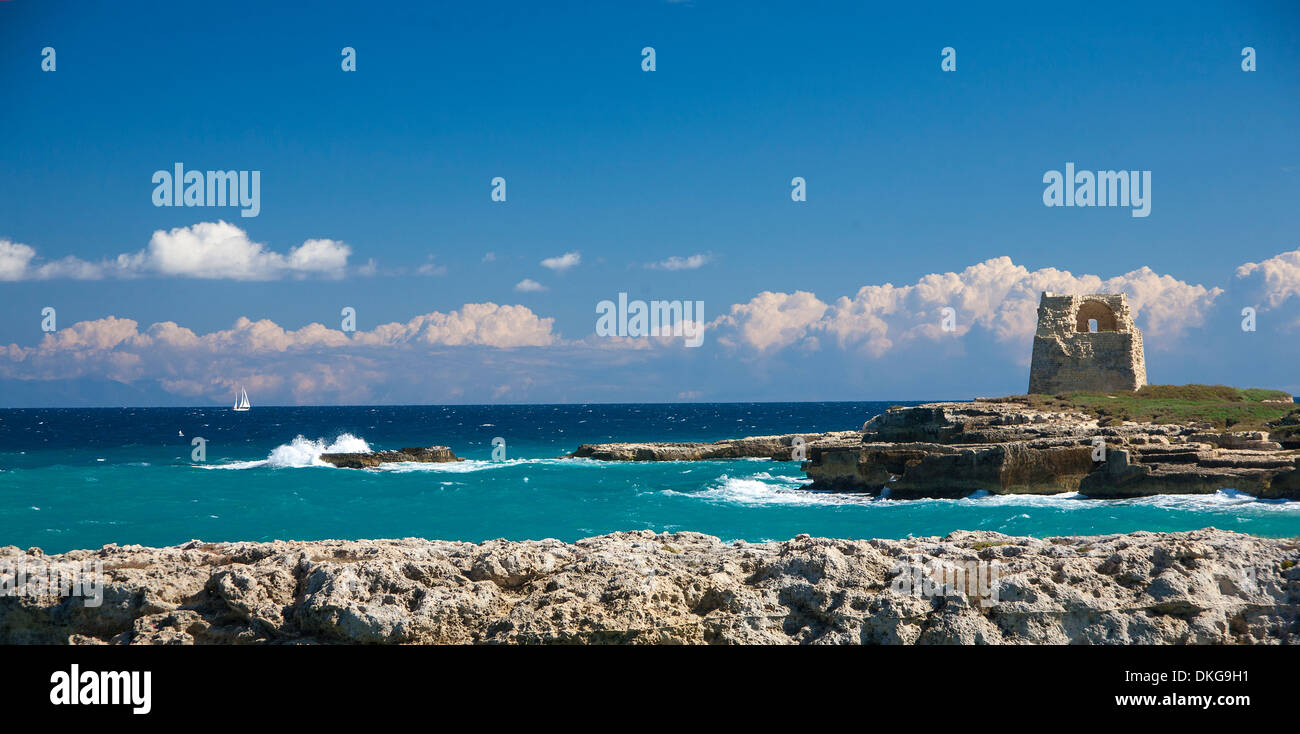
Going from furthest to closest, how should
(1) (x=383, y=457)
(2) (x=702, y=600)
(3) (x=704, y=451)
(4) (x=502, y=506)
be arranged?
(3) (x=704, y=451), (1) (x=383, y=457), (4) (x=502, y=506), (2) (x=702, y=600)

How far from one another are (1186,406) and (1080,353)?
7.30 metres

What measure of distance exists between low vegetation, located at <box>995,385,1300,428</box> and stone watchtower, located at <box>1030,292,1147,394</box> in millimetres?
1282

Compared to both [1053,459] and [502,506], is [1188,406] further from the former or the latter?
[502,506]

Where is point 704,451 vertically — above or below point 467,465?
above

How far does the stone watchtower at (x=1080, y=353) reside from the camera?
138ft

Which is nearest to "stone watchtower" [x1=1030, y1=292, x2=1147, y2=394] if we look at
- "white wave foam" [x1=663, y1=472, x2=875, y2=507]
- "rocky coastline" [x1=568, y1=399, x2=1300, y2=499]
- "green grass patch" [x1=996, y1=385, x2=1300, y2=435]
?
"green grass patch" [x1=996, y1=385, x2=1300, y2=435]

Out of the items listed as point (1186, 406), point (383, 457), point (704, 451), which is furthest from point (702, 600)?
point (704, 451)

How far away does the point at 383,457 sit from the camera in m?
50.4

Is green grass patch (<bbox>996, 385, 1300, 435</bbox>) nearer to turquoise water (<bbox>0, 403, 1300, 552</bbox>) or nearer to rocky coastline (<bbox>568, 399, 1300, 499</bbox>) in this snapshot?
rocky coastline (<bbox>568, 399, 1300, 499</bbox>)

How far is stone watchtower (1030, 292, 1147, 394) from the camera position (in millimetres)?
42156

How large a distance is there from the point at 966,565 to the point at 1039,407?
109 ft

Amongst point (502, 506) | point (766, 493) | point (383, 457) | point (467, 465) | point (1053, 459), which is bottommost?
point (467, 465)

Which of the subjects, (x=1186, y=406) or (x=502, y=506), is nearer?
(x=502, y=506)
